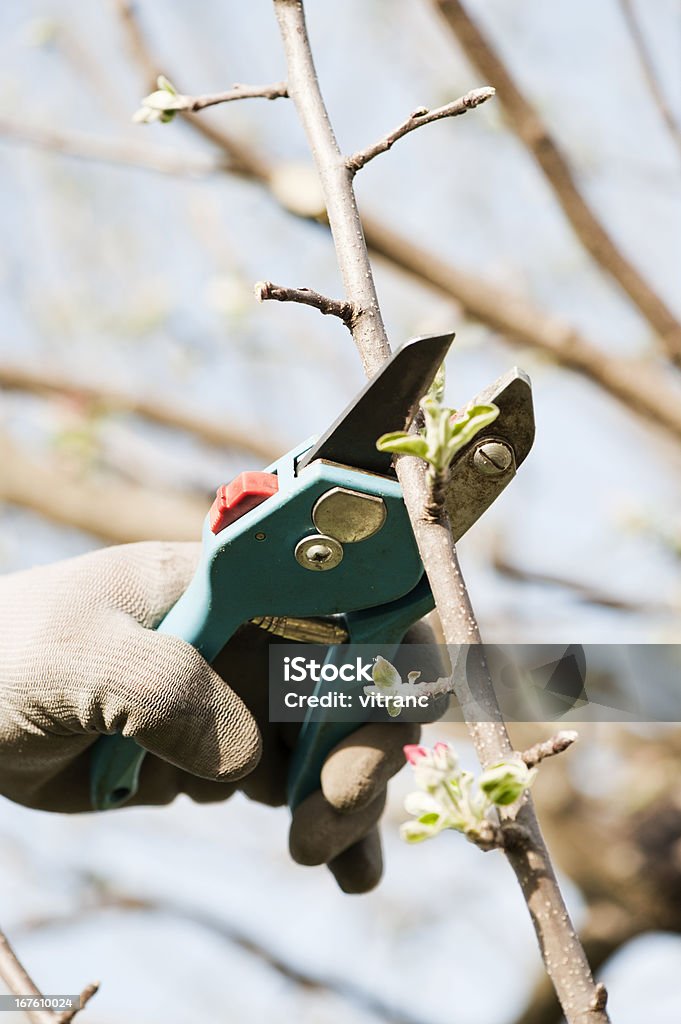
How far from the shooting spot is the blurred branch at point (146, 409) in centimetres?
285

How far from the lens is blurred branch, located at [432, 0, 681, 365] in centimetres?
171

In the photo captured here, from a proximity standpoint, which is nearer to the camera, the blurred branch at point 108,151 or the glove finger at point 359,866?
the glove finger at point 359,866

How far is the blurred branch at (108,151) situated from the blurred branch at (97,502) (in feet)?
2.64

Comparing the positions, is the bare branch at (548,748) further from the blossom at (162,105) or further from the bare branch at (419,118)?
the blossom at (162,105)

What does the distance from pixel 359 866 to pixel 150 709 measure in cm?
34

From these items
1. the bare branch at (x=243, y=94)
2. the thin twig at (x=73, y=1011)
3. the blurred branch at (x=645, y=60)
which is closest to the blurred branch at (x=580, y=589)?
the blurred branch at (x=645, y=60)

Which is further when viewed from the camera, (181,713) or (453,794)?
(181,713)

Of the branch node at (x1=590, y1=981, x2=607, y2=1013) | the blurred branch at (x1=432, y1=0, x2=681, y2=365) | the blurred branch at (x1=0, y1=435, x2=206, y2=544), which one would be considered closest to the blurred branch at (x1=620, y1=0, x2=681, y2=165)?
the blurred branch at (x1=432, y1=0, x2=681, y2=365)

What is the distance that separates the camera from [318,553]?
794 millimetres

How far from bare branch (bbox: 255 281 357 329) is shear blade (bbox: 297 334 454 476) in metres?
0.09

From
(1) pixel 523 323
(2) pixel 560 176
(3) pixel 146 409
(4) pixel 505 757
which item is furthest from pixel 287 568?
(3) pixel 146 409

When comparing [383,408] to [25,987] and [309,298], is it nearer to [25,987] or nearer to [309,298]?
[309,298]

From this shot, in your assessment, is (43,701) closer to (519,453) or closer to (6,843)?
(519,453)

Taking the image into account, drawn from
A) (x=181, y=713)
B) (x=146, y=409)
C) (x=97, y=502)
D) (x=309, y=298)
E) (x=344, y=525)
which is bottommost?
(x=97, y=502)
